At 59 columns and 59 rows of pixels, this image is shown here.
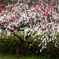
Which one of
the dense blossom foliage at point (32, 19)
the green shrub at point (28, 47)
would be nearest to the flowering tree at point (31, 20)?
the dense blossom foliage at point (32, 19)

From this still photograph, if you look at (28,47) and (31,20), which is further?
(28,47)

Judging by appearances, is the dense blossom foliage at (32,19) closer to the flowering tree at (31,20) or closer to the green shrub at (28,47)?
the flowering tree at (31,20)

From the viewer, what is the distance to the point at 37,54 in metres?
5.99

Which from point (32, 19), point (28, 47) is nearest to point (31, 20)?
point (32, 19)

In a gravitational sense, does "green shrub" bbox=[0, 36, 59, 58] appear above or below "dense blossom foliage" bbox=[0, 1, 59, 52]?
below

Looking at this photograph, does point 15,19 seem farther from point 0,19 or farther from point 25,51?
point 25,51

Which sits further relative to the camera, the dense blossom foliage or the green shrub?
the green shrub

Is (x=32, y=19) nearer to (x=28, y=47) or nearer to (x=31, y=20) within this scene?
(x=31, y=20)

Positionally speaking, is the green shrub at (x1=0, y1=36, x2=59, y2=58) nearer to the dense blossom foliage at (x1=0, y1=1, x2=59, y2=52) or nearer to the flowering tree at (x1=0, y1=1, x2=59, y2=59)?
Answer: the dense blossom foliage at (x1=0, y1=1, x2=59, y2=52)

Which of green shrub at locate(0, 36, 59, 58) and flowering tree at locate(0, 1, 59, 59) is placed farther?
green shrub at locate(0, 36, 59, 58)

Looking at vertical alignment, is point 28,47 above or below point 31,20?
below

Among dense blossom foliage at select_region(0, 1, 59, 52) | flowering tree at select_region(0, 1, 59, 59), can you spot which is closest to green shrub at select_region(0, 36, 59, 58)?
dense blossom foliage at select_region(0, 1, 59, 52)

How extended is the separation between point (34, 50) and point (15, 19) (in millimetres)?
2091

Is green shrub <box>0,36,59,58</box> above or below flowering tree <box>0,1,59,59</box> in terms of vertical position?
below
